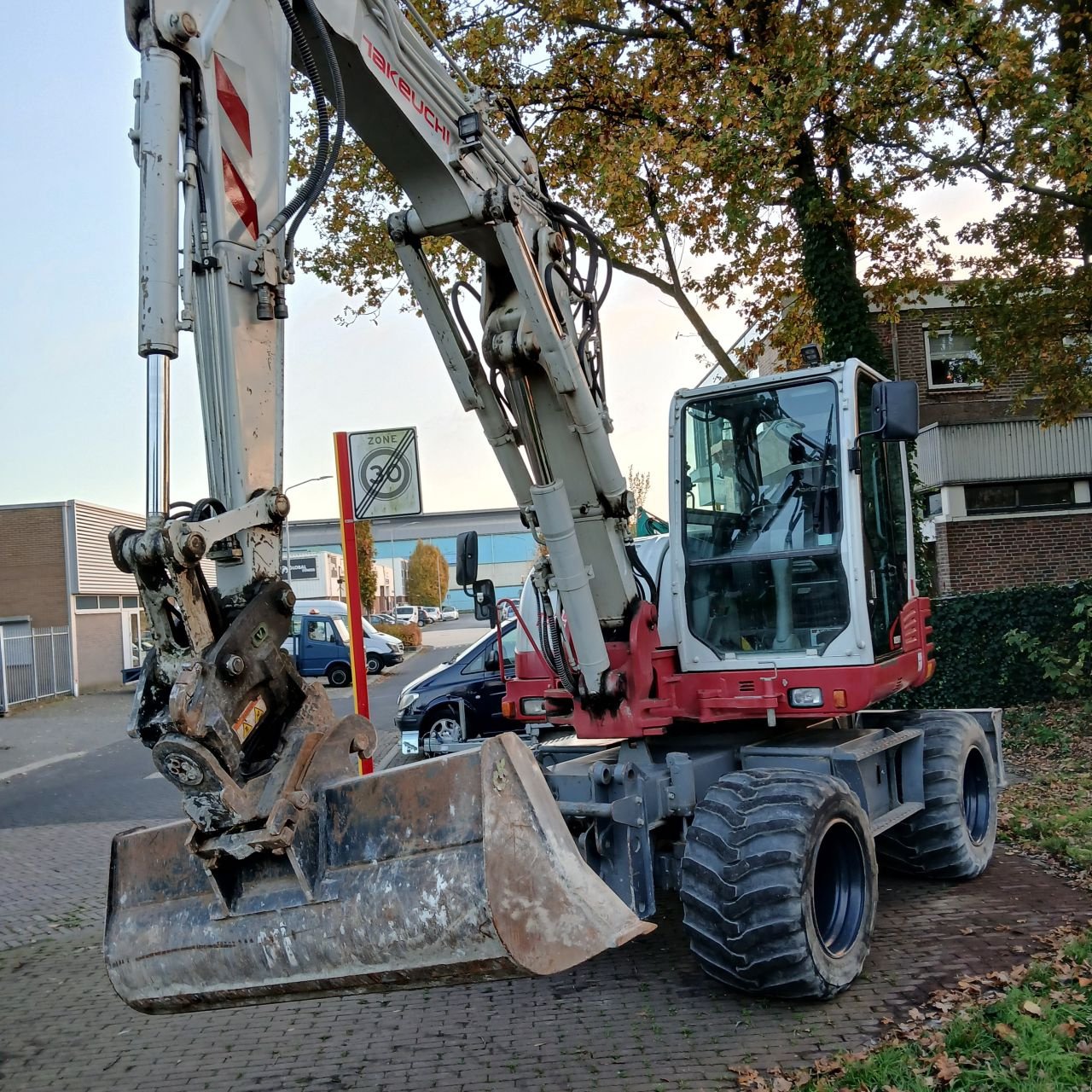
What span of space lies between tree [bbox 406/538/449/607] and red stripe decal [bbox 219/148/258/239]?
81705 millimetres

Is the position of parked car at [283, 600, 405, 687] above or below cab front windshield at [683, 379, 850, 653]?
below

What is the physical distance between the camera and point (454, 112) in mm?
5191

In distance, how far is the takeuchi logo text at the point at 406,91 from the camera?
15.2 ft

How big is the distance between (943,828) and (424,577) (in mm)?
79156

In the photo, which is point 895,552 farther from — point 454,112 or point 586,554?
point 454,112

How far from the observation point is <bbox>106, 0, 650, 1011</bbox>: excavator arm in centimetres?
339

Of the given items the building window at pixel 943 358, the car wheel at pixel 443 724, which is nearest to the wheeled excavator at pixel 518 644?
the car wheel at pixel 443 724

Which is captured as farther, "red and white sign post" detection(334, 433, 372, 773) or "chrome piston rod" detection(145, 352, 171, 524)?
"red and white sign post" detection(334, 433, 372, 773)

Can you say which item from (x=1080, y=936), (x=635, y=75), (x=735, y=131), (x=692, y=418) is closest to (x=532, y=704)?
(x=692, y=418)

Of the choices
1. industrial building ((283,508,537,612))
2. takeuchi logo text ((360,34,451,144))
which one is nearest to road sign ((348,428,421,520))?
takeuchi logo text ((360,34,451,144))

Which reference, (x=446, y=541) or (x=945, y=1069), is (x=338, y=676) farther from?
(x=446, y=541)

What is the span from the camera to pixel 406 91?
191 inches

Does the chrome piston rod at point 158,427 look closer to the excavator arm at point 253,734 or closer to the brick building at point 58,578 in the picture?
the excavator arm at point 253,734

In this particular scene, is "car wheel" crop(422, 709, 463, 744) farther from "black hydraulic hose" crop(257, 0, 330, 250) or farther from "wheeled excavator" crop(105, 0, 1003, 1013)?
"black hydraulic hose" crop(257, 0, 330, 250)
